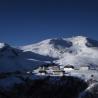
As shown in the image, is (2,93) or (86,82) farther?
(86,82)

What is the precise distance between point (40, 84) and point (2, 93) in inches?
387

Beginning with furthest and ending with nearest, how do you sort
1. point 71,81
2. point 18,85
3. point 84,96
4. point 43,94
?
point 71,81
point 43,94
point 18,85
point 84,96

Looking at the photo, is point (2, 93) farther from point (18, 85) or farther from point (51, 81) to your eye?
point (51, 81)

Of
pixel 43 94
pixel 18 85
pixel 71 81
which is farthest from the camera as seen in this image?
pixel 71 81

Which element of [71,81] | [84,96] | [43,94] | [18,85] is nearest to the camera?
[84,96]

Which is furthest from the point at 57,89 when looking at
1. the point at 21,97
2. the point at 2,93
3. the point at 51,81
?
the point at 2,93

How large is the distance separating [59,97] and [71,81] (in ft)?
13.7

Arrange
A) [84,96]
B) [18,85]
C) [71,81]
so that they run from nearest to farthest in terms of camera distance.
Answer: [84,96], [18,85], [71,81]

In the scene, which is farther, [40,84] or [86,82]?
[86,82]

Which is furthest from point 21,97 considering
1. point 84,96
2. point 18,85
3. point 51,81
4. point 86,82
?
point 86,82

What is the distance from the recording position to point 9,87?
166 feet

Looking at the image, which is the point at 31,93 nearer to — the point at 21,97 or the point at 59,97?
the point at 21,97

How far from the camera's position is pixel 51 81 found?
58406 millimetres

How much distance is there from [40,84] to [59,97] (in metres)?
5.12
